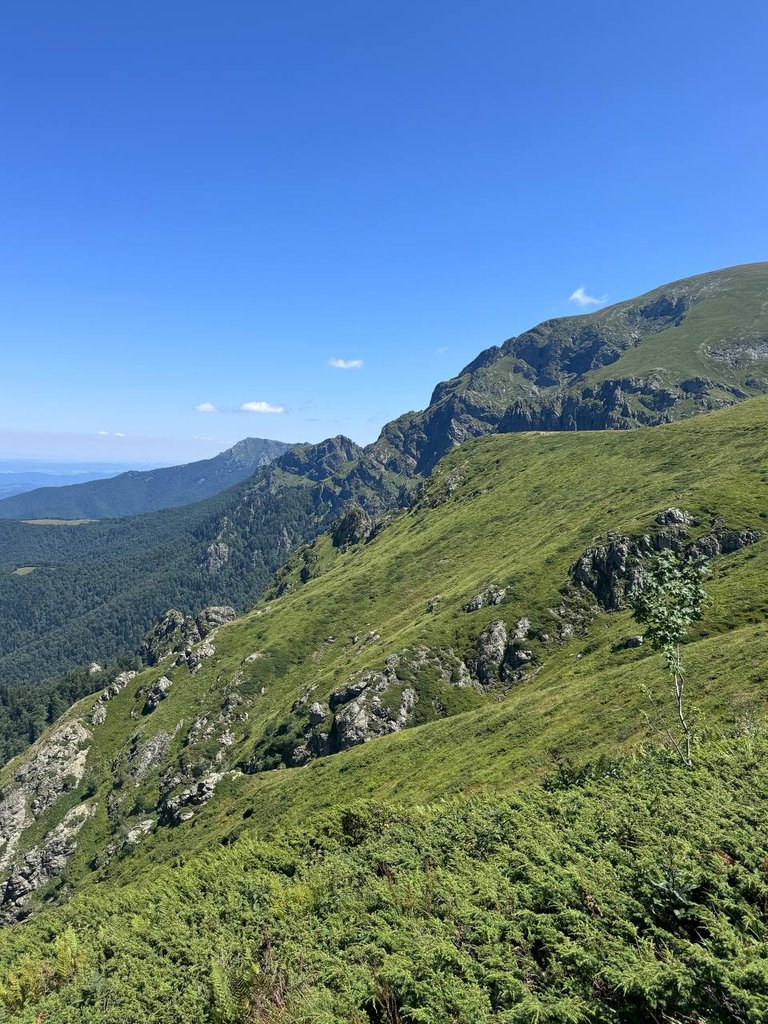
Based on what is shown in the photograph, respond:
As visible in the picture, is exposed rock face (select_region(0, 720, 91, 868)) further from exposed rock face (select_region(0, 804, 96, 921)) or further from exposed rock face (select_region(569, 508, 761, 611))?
exposed rock face (select_region(569, 508, 761, 611))

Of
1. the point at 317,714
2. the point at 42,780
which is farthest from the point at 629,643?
the point at 42,780

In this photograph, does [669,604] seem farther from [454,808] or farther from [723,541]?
[723,541]

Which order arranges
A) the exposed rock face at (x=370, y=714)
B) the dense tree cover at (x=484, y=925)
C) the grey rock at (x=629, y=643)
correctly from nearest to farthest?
the dense tree cover at (x=484, y=925) → the grey rock at (x=629, y=643) → the exposed rock face at (x=370, y=714)

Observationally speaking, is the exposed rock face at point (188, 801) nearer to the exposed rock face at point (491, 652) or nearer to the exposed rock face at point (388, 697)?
the exposed rock face at point (388, 697)

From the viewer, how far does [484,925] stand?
18172 mm

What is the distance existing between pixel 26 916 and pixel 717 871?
572ft

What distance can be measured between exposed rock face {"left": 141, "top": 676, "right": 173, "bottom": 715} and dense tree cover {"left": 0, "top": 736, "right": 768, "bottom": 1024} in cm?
16862

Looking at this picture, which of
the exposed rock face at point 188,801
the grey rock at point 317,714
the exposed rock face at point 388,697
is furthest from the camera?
the grey rock at point 317,714

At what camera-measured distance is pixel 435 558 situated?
19288 centimetres

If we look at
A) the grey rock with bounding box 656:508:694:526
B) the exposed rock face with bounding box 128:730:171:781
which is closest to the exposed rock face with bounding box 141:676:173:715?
the exposed rock face with bounding box 128:730:171:781

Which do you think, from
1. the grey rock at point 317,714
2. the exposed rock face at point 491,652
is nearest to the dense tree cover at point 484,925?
the exposed rock face at point 491,652

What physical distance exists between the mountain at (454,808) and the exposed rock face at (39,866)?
0.66 m

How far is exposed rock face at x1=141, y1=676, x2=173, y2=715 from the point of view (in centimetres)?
19100

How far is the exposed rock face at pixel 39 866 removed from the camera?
138m
